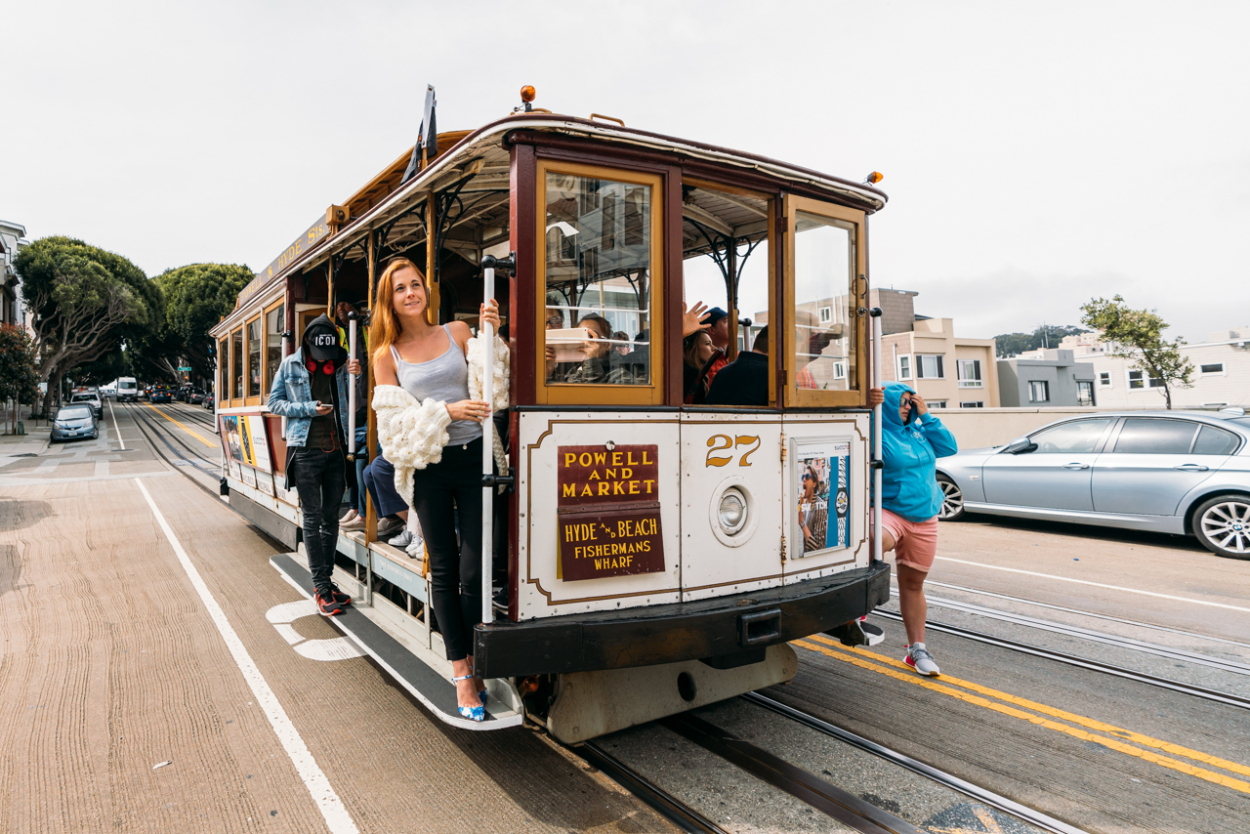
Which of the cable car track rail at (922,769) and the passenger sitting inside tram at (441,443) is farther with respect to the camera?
the passenger sitting inside tram at (441,443)

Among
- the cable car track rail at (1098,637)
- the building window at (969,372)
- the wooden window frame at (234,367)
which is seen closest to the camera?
the cable car track rail at (1098,637)

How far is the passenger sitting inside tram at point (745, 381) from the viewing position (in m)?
3.56

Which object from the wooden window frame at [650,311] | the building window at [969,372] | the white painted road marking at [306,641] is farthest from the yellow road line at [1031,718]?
the building window at [969,372]

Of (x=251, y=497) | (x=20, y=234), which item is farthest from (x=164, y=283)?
(x=251, y=497)

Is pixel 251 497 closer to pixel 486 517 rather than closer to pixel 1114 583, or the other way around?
pixel 486 517

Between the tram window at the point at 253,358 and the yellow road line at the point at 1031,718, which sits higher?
the tram window at the point at 253,358

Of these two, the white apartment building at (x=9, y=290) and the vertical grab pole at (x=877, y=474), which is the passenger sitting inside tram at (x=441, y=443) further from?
the white apartment building at (x=9, y=290)

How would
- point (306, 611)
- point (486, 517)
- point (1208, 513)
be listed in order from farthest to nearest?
point (1208, 513) < point (306, 611) < point (486, 517)

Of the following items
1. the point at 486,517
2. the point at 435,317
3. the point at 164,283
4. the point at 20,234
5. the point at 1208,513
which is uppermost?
the point at 20,234

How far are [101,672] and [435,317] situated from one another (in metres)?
3.26

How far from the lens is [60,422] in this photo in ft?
85.8

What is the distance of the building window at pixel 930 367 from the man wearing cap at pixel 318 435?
1363 inches

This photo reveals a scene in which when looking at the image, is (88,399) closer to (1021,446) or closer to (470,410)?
(1021,446)

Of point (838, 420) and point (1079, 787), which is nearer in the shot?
point (1079, 787)
